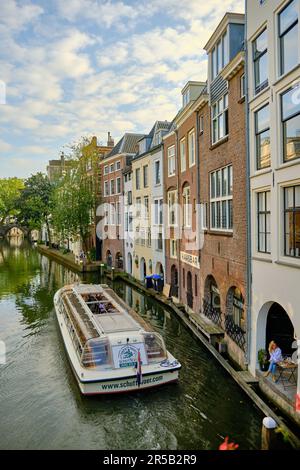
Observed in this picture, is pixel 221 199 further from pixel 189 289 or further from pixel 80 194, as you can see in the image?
pixel 80 194

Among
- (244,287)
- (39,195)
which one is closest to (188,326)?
(244,287)

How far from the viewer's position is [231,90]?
562 inches

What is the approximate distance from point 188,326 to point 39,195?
207 ft

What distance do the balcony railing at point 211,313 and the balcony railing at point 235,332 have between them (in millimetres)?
1069

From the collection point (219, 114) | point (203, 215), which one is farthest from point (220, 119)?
point (203, 215)

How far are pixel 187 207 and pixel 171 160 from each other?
473cm

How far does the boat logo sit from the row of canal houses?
3.69 m

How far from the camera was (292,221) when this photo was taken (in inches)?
409

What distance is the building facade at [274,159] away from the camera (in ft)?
32.8

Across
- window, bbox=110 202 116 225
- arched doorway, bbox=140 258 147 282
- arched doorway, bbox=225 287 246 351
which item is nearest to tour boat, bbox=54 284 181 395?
arched doorway, bbox=225 287 246 351

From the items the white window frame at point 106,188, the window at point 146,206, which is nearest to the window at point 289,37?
the window at point 146,206

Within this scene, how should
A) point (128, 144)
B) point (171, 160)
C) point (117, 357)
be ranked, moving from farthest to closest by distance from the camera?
point (128, 144) < point (171, 160) < point (117, 357)

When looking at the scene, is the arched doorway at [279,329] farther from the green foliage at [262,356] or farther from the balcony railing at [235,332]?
the green foliage at [262,356]

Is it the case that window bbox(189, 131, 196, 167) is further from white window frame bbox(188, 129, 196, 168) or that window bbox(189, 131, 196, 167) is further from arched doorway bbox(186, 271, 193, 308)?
arched doorway bbox(186, 271, 193, 308)
